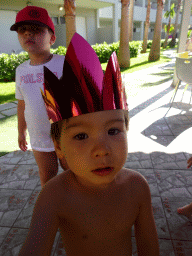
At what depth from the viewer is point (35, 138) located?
6.06 feet

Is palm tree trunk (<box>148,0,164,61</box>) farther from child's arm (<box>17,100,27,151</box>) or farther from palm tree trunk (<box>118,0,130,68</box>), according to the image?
child's arm (<box>17,100,27,151</box>)

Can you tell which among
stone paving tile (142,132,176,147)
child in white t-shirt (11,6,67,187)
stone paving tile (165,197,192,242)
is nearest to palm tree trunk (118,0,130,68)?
stone paving tile (142,132,176,147)

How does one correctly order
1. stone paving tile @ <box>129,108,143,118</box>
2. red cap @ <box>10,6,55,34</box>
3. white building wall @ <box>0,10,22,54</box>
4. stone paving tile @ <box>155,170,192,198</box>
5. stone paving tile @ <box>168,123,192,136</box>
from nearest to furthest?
1. red cap @ <box>10,6,55,34</box>
2. stone paving tile @ <box>155,170,192,198</box>
3. stone paving tile @ <box>168,123,192,136</box>
4. stone paving tile @ <box>129,108,143,118</box>
5. white building wall @ <box>0,10,22,54</box>

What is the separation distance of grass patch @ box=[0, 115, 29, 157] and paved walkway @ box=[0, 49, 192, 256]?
0.28 meters

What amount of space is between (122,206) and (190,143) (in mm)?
3393

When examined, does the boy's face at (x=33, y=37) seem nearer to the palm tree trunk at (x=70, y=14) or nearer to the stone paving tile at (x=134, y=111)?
the stone paving tile at (x=134, y=111)

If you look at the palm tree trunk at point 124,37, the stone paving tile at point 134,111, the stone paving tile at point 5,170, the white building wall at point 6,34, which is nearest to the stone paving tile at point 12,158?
the stone paving tile at point 5,170

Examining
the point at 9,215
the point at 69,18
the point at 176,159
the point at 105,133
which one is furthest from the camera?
the point at 69,18

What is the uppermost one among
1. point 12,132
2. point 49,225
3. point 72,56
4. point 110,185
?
point 72,56

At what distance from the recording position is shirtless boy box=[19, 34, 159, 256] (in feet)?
2.82

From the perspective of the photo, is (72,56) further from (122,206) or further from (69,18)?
(69,18)

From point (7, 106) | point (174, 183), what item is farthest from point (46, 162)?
point (7, 106)

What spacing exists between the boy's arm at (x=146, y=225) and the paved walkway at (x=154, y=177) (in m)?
0.97

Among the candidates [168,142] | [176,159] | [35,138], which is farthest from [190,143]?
[35,138]
